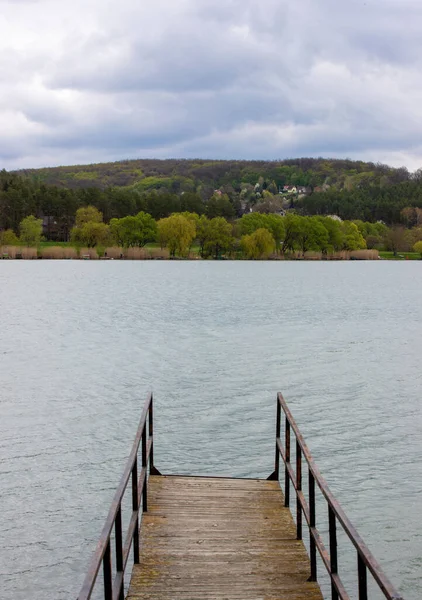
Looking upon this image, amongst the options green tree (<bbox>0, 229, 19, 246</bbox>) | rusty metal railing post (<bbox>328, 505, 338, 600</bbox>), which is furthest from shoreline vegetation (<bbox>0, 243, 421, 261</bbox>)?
rusty metal railing post (<bbox>328, 505, 338, 600</bbox>)

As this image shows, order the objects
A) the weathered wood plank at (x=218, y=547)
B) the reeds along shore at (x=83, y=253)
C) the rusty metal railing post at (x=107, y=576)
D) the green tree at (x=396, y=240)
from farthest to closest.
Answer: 1. the green tree at (x=396, y=240)
2. the reeds along shore at (x=83, y=253)
3. the weathered wood plank at (x=218, y=547)
4. the rusty metal railing post at (x=107, y=576)

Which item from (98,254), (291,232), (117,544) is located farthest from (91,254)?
(117,544)

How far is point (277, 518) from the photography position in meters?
9.98

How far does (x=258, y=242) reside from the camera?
482ft

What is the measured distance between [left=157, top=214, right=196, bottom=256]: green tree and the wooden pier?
423 feet

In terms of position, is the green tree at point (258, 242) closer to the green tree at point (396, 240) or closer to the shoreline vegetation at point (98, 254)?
the shoreline vegetation at point (98, 254)

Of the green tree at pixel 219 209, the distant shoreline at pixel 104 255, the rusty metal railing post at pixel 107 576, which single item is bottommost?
the distant shoreline at pixel 104 255

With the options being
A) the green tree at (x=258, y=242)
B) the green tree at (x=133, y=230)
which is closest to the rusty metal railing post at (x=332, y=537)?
the green tree at (x=258, y=242)

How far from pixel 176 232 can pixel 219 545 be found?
133 meters

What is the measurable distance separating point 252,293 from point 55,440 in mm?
57488

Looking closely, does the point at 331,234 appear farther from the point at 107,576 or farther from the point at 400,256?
the point at 107,576

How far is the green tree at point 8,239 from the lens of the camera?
149 meters

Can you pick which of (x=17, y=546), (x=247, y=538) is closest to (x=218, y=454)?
(x=17, y=546)

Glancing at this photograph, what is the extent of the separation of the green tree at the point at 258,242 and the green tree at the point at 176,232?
11916 millimetres
